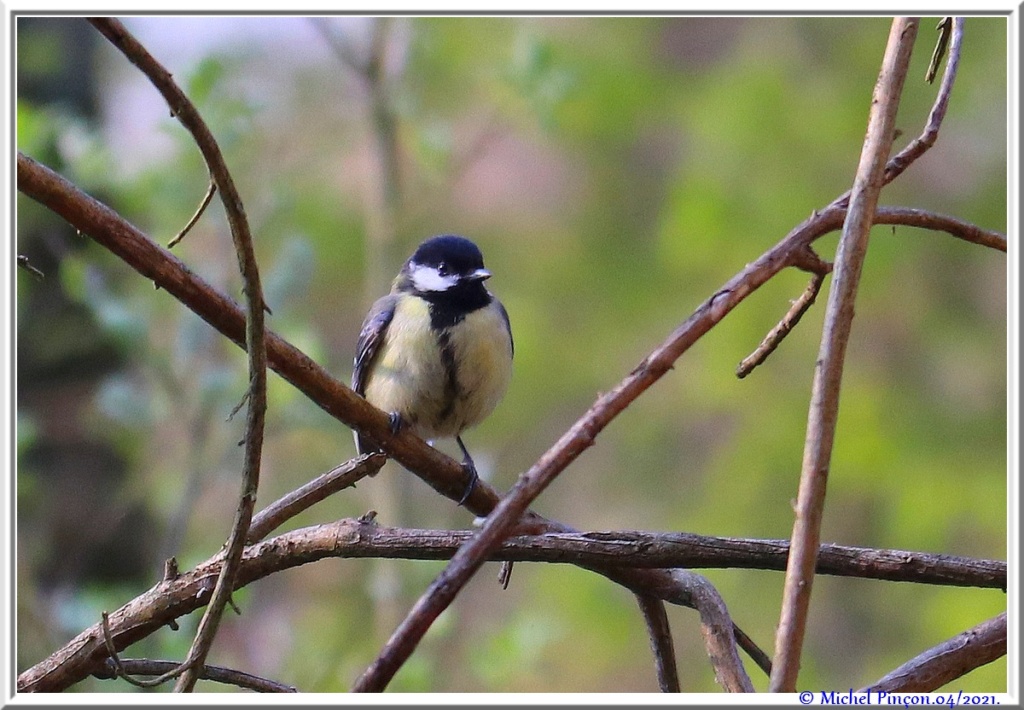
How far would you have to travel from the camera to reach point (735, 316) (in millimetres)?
2928

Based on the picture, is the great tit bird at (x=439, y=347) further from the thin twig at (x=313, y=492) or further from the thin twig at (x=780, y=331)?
the thin twig at (x=780, y=331)

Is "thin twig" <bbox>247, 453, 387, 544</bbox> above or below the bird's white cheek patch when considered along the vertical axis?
below

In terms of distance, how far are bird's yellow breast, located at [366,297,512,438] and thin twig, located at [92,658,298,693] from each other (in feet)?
2.06

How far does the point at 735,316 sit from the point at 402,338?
1466 millimetres

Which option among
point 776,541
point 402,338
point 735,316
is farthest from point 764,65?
point 776,541

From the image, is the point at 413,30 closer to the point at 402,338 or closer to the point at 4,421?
the point at 402,338

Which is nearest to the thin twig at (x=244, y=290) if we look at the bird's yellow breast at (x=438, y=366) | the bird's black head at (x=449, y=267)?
the bird's yellow breast at (x=438, y=366)

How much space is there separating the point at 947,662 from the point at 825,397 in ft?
1.22

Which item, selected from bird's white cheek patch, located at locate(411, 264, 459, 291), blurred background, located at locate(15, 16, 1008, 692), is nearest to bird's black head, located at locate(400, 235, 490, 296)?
bird's white cheek patch, located at locate(411, 264, 459, 291)

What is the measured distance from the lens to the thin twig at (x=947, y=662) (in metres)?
1.05

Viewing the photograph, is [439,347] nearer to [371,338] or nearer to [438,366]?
[438,366]

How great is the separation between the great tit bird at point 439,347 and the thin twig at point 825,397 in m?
0.83

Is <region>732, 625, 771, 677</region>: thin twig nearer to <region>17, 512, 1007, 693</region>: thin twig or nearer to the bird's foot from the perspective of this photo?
→ <region>17, 512, 1007, 693</region>: thin twig

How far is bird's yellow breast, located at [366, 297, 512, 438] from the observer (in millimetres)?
1691
